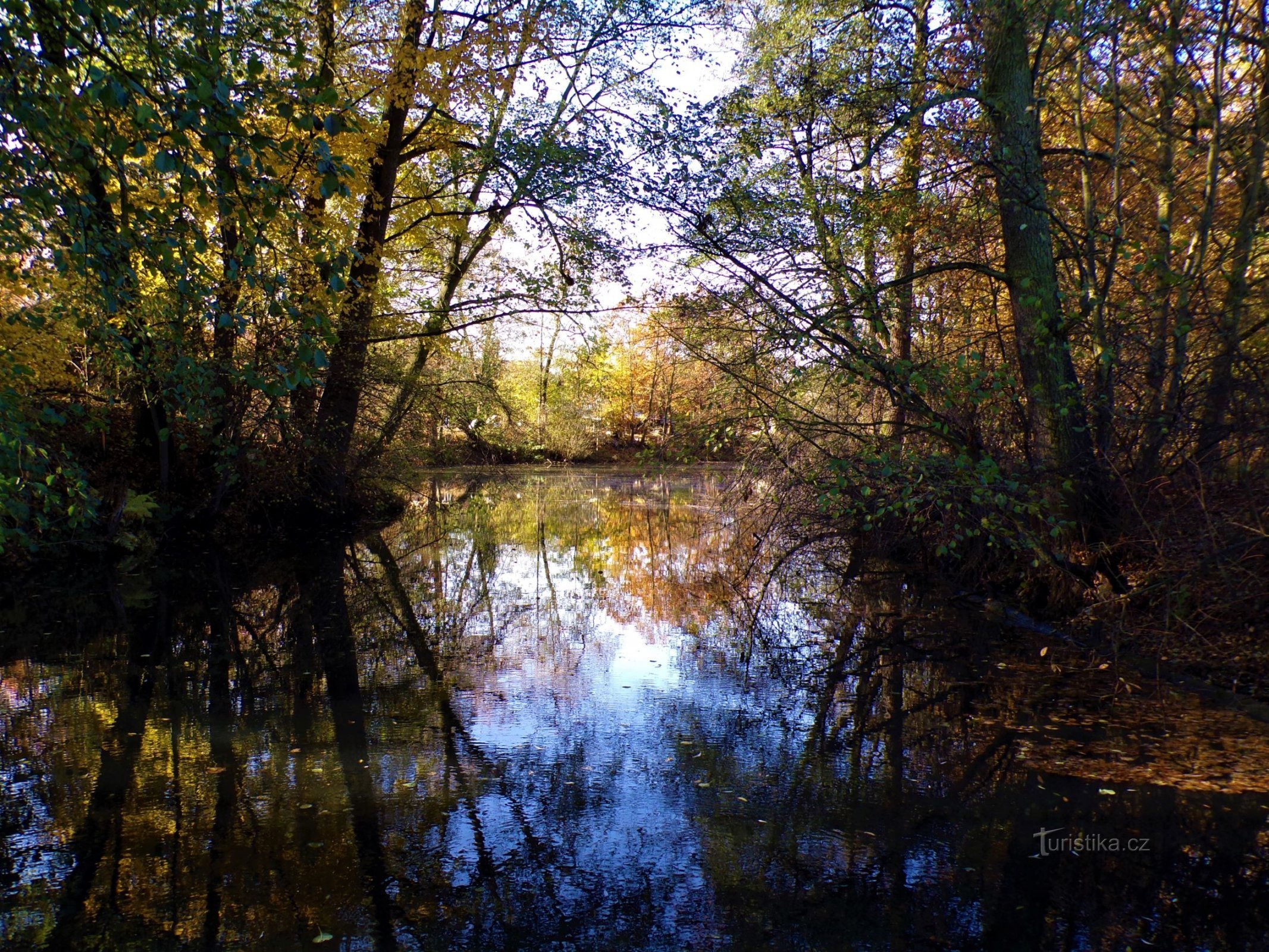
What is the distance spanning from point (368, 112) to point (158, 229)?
12.7m

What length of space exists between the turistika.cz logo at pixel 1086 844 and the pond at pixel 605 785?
0.02 m

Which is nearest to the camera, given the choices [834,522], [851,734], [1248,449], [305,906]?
[305,906]

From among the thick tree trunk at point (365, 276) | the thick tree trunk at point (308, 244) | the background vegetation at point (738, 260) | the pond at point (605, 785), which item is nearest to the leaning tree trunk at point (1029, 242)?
the background vegetation at point (738, 260)

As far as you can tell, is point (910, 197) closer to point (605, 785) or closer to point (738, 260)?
point (738, 260)

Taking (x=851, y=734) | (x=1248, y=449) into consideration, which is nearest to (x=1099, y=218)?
(x=1248, y=449)

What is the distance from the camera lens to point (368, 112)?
15688 mm

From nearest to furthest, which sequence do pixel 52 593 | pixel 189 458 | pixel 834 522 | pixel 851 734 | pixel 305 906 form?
pixel 305 906 → pixel 851 734 → pixel 52 593 → pixel 834 522 → pixel 189 458

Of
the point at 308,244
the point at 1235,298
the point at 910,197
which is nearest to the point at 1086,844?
the point at 1235,298

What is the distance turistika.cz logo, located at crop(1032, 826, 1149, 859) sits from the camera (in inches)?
172

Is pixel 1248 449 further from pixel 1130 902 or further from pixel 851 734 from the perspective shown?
pixel 1130 902

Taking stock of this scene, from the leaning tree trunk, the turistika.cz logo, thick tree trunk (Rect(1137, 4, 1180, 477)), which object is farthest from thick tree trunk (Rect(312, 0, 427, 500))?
the turistika.cz logo

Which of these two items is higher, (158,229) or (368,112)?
(368,112)

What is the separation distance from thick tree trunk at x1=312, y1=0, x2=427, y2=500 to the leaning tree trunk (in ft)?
31.2

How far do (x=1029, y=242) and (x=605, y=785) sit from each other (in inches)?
273
